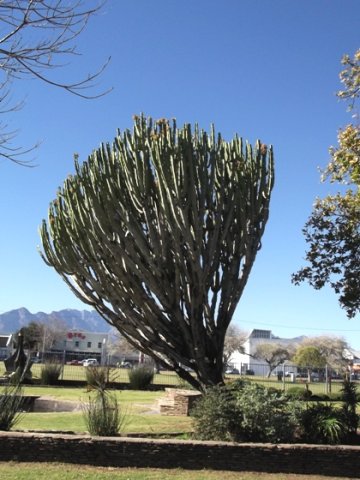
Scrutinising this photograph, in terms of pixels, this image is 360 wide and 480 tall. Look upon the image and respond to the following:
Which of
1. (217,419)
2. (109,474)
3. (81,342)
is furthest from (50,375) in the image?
(81,342)

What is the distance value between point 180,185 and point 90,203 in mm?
1891

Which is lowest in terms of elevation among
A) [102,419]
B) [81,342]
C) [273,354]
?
[102,419]

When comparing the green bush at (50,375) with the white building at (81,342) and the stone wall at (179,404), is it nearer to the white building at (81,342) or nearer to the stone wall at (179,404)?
the stone wall at (179,404)

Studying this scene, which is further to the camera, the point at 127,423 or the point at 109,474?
the point at 127,423

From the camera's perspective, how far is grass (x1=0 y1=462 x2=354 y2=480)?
7887 millimetres

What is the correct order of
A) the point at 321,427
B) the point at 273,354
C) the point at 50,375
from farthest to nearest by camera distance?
the point at 273,354 → the point at 50,375 → the point at 321,427

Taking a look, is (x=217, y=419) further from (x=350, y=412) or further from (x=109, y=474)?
(x=350, y=412)

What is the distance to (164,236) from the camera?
455 inches

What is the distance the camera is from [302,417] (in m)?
10.6

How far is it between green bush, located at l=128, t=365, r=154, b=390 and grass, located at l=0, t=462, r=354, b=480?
16746 millimetres

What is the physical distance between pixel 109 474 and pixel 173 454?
122 cm

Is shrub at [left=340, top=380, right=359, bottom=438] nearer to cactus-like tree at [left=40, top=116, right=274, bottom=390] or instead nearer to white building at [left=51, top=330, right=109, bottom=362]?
cactus-like tree at [left=40, top=116, right=274, bottom=390]

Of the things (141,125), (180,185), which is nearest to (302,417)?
(180,185)

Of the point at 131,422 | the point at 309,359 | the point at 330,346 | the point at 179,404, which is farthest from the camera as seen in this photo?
the point at 330,346
